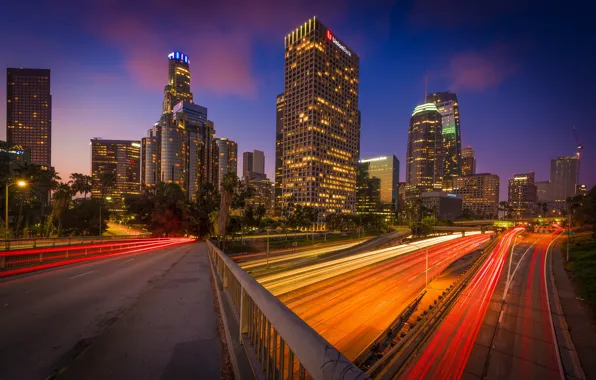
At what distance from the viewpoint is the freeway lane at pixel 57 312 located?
4008mm

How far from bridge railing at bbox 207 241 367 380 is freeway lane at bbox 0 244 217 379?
10.6 feet

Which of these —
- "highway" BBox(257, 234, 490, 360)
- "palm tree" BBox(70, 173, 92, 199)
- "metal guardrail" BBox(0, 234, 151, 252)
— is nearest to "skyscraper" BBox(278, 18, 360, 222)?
"palm tree" BBox(70, 173, 92, 199)

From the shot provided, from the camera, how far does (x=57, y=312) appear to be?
6.20 meters

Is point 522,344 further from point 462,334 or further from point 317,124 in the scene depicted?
point 317,124

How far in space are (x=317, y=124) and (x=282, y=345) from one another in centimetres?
12988

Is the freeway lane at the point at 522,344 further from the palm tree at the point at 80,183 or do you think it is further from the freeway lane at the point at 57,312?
the palm tree at the point at 80,183

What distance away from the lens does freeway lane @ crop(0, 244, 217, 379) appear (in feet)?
13.1

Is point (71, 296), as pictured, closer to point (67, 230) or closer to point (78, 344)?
point (78, 344)

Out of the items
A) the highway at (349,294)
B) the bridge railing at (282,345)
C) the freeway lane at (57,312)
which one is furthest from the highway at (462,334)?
the bridge railing at (282,345)

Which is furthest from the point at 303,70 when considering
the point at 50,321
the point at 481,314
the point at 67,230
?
the point at 50,321

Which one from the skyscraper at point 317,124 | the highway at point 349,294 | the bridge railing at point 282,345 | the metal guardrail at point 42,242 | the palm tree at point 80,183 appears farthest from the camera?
the skyscraper at point 317,124

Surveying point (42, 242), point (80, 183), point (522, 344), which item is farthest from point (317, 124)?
point (522, 344)

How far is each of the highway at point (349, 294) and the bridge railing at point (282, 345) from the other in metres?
16.1

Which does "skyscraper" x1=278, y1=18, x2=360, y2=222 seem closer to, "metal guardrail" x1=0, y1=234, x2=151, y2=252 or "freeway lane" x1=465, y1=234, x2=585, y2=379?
"freeway lane" x1=465, y1=234, x2=585, y2=379
